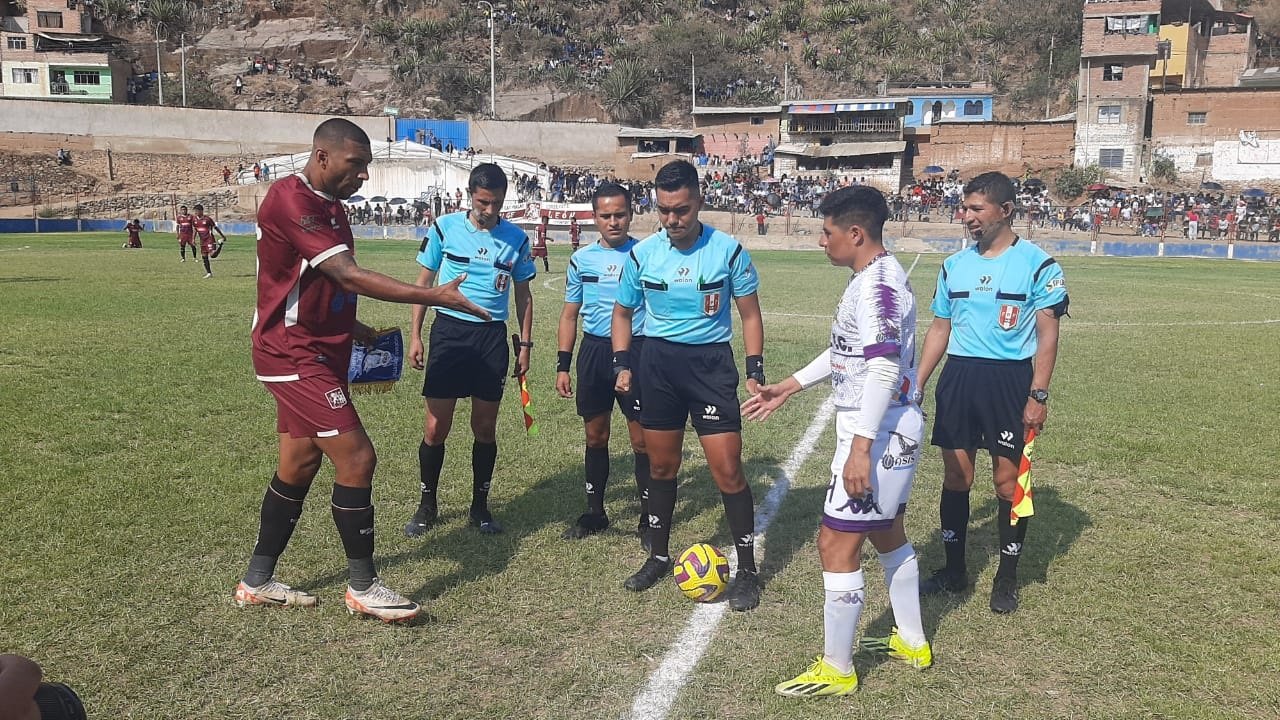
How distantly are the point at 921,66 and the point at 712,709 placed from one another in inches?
3918

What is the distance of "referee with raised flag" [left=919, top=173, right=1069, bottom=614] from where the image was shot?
5.38 m

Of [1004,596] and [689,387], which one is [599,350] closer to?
[689,387]

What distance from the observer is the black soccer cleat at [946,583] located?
5.59 metres

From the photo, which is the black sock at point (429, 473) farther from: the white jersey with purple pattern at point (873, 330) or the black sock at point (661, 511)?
the white jersey with purple pattern at point (873, 330)

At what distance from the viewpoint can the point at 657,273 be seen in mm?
5465

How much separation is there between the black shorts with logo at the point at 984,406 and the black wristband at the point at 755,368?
1.08 metres

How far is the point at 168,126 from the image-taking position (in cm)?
7100

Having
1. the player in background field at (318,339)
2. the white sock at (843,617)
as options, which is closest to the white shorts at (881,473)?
the white sock at (843,617)

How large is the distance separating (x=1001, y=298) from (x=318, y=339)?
386 cm

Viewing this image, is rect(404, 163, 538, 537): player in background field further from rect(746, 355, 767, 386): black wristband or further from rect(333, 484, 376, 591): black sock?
rect(746, 355, 767, 386): black wristband

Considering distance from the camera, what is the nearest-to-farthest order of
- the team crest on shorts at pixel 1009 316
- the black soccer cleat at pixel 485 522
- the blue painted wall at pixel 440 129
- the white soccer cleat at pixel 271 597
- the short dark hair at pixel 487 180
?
the white soccer cleat at pixel 271 597 < the team crest on shorts at pixel 1009 316 < the short dark hair at pixel 487 180 < the black soccer cleat at pixel 485 522 < the blue painted wall at pixel 440 129

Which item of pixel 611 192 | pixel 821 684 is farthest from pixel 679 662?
pixel 611 192

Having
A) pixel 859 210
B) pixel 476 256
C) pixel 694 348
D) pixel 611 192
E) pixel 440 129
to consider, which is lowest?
pixel 694 348

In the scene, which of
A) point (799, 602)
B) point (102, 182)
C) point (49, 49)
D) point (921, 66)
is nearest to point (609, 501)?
point (799, 602)
